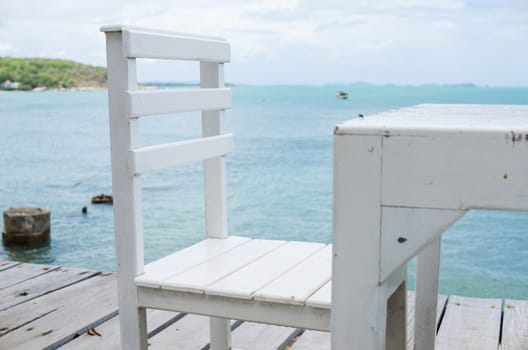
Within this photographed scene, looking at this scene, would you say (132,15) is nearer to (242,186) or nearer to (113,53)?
(242,186)

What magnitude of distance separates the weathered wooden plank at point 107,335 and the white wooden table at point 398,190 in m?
1.25

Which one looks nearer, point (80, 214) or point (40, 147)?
point (80, 214)

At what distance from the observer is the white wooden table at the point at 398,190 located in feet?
3.29

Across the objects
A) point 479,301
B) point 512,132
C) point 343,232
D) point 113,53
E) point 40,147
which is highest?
point 113,53

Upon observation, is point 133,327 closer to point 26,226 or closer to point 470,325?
point 470,325

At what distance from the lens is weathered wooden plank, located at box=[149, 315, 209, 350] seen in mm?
2185

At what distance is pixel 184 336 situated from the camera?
7.45 ft

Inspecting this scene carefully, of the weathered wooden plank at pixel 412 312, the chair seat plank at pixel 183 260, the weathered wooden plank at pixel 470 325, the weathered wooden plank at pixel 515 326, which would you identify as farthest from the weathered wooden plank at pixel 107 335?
the weathered wooden plank at pixel 515 326

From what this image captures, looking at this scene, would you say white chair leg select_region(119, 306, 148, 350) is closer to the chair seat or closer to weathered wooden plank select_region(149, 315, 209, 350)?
the chair seat

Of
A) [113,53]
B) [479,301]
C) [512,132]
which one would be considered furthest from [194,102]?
[479,301]

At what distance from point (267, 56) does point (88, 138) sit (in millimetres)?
10192

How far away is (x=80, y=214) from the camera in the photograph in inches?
538

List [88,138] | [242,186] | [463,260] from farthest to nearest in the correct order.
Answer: [88,138] < [242,186] < [463,260]

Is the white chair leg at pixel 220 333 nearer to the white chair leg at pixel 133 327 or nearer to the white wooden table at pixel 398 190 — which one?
the white chair leg at pixel 133 327
